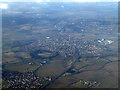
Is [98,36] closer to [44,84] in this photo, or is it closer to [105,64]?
[105,64]

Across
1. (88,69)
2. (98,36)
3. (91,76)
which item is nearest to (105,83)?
(91,76)

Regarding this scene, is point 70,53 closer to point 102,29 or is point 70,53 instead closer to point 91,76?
point 91,76

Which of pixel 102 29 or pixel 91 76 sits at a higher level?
pixel 102 29

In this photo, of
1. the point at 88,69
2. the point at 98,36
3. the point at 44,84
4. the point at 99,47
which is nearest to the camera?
the point at 44,84

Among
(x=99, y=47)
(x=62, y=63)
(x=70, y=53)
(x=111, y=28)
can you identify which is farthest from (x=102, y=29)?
(x=62, y=63)

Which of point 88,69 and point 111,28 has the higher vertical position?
point 111,28

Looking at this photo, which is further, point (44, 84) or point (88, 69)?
point (88, 69)

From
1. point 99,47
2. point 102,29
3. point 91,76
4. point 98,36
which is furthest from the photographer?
point 102,29

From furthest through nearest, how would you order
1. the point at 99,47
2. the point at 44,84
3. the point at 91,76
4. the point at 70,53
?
1. the point at 99,47
2. the point at 70,53
3. the point at 91,76
4. the point at 44,84

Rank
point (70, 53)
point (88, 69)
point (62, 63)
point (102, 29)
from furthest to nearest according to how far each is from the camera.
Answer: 1. point (102, 29)
2. point (70, 53)
3. point (62, 63)
4. point (88, 69)
